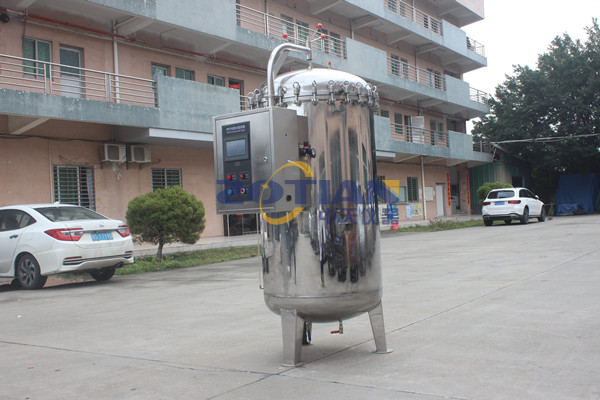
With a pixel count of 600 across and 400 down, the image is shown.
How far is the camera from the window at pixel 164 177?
59.7 feet

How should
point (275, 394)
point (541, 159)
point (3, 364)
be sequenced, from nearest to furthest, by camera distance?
point (275, 394) → point (3, 364) → point (541, 159)

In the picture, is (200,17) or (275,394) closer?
(275,394)

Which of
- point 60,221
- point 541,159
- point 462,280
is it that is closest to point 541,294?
point 462,280

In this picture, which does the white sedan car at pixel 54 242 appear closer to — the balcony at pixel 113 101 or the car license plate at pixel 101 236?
the car license plate at pixel 101 236

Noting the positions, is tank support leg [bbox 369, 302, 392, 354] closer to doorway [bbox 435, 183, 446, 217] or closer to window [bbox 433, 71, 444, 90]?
window [bbox 433, 71, 444, 90]

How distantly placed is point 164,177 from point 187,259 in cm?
512

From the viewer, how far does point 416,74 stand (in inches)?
1259

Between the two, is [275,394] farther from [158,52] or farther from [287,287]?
[158,52]

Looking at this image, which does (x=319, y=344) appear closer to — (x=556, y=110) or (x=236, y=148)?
(x=236, y=148)

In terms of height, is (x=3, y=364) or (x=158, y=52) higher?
(x=158, y=52)

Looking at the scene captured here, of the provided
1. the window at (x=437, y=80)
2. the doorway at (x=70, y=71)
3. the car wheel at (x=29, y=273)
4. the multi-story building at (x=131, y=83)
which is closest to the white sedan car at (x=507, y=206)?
the multi-story building at (x=131, y=83)

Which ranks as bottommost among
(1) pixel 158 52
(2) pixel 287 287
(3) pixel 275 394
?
(3) pixel 275 394

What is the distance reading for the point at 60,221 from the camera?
958 centimetres

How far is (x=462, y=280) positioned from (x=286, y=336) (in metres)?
4.79
